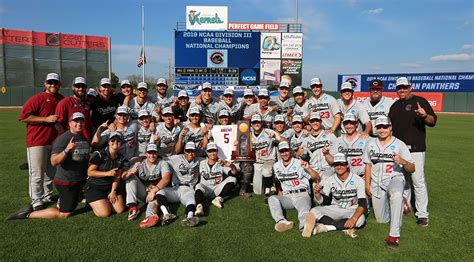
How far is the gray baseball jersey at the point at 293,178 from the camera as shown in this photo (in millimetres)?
5422

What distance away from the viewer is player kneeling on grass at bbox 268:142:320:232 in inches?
202

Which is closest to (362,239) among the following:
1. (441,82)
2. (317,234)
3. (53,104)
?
(317,234)

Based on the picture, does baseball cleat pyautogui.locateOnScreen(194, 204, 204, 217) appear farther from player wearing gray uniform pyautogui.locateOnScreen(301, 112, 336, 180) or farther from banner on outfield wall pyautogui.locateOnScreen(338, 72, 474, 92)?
banner on outfield wall pyautogui.locateOnScreen(338, 72, 474, 92)

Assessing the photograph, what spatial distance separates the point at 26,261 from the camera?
3.67 m

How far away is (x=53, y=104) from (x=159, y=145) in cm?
192

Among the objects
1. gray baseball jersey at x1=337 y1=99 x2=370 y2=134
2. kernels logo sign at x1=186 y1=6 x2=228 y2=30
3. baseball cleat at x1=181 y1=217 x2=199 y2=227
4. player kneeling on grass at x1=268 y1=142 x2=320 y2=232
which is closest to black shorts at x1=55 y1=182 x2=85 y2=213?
baseball cleat at x1=181 y1=217 x2=199 y2=227

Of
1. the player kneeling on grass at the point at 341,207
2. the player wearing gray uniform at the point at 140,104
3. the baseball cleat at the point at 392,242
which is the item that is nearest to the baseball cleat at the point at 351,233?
the player kneeling on grass at the point at 341,207

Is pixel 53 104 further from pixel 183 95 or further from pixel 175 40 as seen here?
pixel 175 40

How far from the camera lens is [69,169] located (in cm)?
511

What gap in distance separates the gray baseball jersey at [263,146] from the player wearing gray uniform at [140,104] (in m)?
2.22

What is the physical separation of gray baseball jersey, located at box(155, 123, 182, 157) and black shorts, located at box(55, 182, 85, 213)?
1.68 metres

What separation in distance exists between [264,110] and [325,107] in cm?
133

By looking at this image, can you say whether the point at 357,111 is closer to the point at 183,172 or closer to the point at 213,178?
the point at 213,178

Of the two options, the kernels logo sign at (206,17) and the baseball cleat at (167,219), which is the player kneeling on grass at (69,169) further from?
the kernels logo sign at (206,17)
